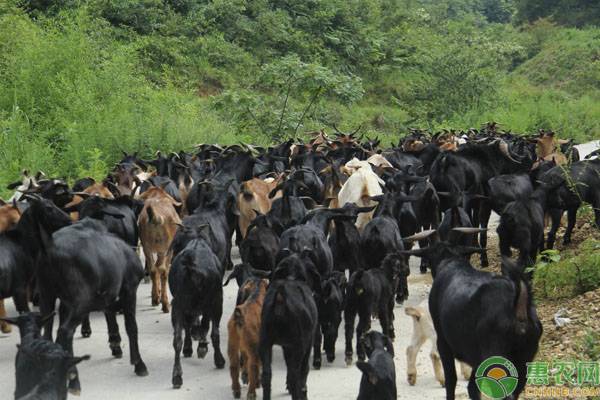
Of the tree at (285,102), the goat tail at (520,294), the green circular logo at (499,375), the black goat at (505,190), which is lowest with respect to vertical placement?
the green circular logo at (499,375)

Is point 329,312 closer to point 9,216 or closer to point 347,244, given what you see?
point 347,244

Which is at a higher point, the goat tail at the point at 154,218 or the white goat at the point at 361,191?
the white goat at the point at 361,191

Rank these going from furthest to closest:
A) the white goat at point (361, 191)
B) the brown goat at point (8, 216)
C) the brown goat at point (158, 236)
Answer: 1. the white goat at point (361, 191)
2. the brown goat at point (158, 236)
3. the brown goat at point (8, 216)

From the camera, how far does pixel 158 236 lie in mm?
11883

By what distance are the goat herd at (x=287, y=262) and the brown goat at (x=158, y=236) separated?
0.7 inches

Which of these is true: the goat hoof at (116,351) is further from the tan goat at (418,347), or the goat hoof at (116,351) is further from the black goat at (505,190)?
the black goat at (505,190)

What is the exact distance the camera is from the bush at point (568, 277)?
10.7m

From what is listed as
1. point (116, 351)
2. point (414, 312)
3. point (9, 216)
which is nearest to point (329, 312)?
point (414, 312)

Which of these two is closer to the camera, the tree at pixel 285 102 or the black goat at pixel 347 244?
the black goat at pixel 347 244

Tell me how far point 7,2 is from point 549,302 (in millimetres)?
20941

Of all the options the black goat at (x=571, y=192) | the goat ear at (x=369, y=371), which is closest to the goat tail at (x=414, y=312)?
the goat ear at (x=369, y=371)

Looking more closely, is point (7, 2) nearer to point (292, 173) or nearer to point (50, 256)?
point (292, 173)

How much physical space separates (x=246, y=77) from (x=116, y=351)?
2572cm

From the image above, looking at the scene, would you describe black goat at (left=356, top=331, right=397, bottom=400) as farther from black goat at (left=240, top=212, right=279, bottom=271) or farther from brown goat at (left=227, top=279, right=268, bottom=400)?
black goat at (left=240, top=212, right=279, bottom=271)
